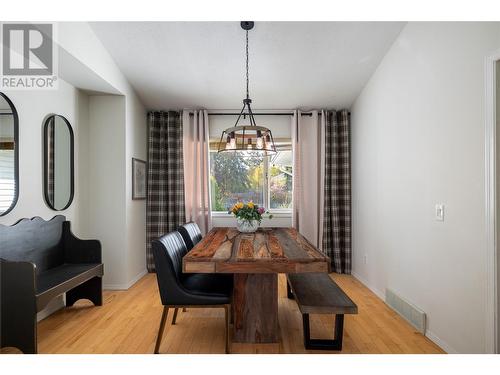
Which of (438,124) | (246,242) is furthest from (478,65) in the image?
(246,242)

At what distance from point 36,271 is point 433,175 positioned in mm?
2963

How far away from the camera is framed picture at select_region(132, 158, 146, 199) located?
373 cm

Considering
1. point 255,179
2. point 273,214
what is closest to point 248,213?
point 273,214

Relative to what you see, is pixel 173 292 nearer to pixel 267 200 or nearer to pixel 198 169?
pixel 198 169

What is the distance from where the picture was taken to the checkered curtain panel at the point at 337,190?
165 inches

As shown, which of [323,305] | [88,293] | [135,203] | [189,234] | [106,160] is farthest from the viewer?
[135,203]

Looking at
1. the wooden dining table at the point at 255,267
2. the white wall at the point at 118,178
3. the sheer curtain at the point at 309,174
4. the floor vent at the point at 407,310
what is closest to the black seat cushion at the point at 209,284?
the wooden dining table at the point at 255,267

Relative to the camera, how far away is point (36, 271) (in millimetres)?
2043

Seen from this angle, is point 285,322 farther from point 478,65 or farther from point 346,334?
point 478,65

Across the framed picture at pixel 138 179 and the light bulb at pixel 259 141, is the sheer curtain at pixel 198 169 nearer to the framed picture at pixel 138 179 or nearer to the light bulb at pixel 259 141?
the framed picture at pixel 138 179

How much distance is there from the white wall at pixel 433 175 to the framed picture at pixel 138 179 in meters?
2.88

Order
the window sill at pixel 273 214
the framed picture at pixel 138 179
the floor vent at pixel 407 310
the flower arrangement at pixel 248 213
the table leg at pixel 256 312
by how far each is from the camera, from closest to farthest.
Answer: the table leg at pixel 256 312 → the floor vent at pixel 407 310 → the flower arrangement at pixel 248 213 → the framed picture at pixel 138 179 → the window sill at pixel 273 214

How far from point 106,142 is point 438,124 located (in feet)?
10.9

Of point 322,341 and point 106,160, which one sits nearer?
point 322,341
